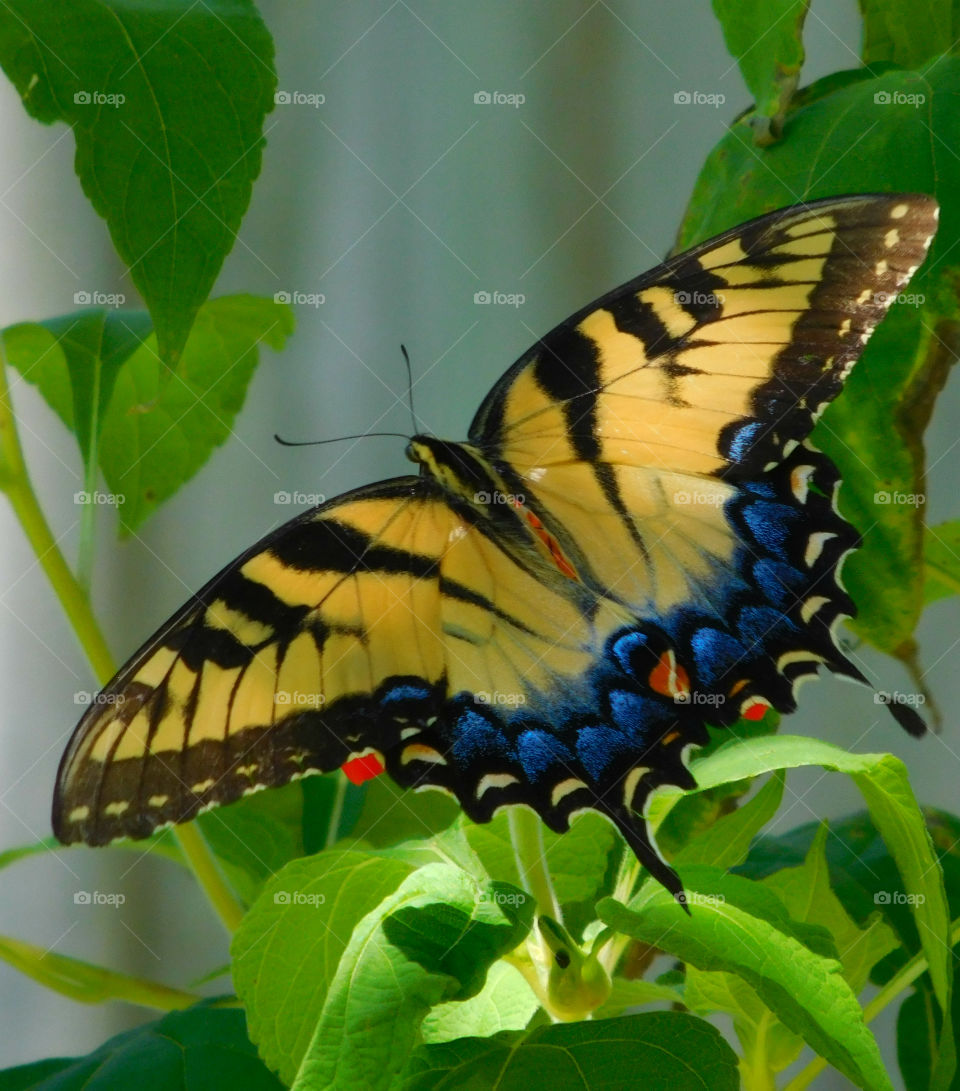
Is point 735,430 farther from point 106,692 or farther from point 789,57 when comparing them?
point 106,692

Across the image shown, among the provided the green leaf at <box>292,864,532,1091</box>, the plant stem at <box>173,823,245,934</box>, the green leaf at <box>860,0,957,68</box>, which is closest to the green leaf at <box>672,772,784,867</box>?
the green leaf at <box>292,864,532,1091</box>

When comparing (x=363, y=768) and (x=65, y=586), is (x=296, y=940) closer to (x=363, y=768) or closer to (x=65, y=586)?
(x=363, y=768)

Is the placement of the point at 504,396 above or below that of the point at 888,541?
above

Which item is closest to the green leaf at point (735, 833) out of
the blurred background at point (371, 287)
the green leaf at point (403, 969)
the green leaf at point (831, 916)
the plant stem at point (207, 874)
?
the green leaf at point (831, 916)

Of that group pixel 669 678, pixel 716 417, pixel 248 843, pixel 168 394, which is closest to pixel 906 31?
pixel 716 417

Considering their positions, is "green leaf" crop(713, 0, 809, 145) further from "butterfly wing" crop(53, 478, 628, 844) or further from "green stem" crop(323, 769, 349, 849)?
"green stem" crop(323, 769, 349, 849)

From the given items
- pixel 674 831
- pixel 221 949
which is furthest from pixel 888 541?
pixel 221 949

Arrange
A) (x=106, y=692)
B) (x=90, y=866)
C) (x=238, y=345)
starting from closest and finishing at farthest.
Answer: (x=106, y=692) < (x=238, y=345) < (x=90, y=866)

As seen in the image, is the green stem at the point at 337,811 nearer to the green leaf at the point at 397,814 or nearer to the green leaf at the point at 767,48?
the green leaf at the point at 397,814
